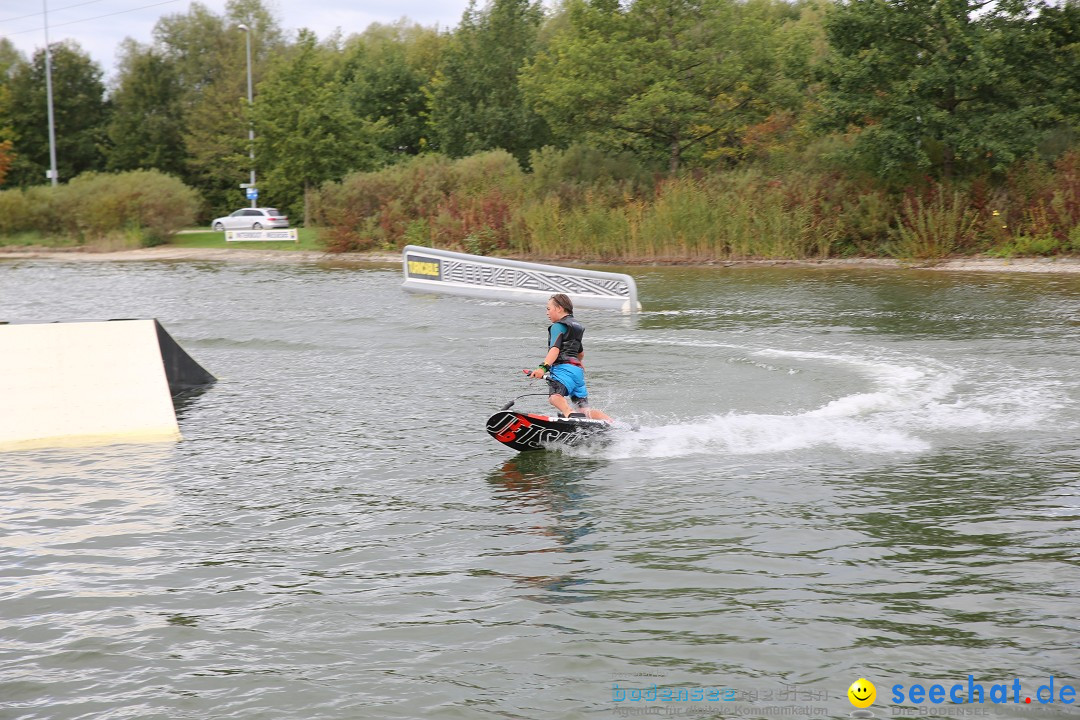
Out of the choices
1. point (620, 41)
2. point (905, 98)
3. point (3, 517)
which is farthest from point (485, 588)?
point (620, 41)

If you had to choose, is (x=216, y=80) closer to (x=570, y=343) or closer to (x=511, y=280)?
(x=511, y=280)

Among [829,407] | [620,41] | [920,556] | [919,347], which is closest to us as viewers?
[920,556]

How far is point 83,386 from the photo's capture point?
12.7 meters

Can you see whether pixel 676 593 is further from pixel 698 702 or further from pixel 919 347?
pixel 919 347

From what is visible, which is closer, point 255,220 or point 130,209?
point 130,209

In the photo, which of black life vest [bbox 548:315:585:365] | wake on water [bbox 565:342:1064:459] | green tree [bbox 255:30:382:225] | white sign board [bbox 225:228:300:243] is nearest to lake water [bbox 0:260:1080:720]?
wake on water [bbox 565:342:1064:459]

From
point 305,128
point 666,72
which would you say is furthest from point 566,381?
point 305,128

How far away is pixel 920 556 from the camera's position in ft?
24.7

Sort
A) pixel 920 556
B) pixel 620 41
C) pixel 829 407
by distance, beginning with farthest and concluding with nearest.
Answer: pixel 620 41 < pixel 829 407 < pixel 920 556

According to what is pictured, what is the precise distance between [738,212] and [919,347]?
1899 centimetres

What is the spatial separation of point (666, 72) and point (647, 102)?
159 centimetres

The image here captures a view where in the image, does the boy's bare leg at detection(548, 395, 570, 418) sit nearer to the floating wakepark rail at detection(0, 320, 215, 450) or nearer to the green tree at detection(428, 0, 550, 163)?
the floating wakepark rail at detection(0, 320, 215, 450)

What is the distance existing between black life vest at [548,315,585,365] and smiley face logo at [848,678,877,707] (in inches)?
225

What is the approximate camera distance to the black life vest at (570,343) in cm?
1088
